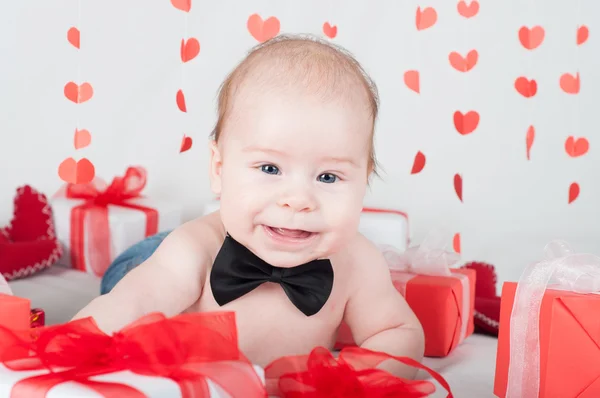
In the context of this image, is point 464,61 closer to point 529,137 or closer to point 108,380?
point 529,137

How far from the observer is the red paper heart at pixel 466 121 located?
2.13 metres

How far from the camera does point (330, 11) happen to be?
2.21 meters

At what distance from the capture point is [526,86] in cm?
213

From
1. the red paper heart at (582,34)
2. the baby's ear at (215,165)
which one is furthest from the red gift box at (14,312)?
the red paper heart at (582,34)

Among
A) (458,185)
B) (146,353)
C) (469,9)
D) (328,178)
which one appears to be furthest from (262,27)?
(146,353)

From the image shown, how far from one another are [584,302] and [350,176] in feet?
1.25

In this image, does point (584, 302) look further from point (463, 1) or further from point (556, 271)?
point (463, 1)

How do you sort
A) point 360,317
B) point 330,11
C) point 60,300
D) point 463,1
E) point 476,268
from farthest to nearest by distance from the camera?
point 330,11 → point 463,1 → point 476,268 → point 60,300 → point 360,317

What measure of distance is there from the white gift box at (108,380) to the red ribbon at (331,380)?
16 cm

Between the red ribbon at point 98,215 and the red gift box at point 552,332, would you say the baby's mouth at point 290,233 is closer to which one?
the red gift box at point 552,332

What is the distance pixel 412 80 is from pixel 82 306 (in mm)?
1067

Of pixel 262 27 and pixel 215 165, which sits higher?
pixel 262 27

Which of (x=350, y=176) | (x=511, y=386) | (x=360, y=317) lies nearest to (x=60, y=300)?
(x=360, y=317)

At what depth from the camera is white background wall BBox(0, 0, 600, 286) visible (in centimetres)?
222
